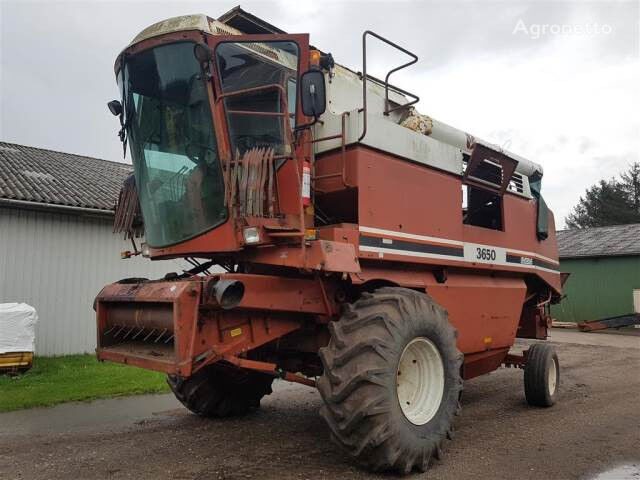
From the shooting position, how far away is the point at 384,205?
16.8 feet

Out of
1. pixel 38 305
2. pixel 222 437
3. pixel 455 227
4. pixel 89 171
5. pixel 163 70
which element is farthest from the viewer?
pixel 89 171

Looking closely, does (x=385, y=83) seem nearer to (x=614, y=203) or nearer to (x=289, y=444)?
(x=289, y=444)

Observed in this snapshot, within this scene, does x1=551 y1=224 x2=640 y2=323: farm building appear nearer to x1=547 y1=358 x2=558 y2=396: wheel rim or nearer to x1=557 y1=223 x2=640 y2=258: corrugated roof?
x1=557 y1=223 x2=640 y2=258: corrugated roof

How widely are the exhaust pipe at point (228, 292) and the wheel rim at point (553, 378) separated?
4.88 meters

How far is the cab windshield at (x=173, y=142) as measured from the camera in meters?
4.53

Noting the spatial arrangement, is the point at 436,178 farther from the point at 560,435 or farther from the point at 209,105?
the point at 560,435

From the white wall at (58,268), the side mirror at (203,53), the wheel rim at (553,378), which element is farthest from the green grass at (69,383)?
the wheel rim at (553,378)

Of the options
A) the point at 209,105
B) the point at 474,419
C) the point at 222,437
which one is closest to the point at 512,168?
the point at 474,419

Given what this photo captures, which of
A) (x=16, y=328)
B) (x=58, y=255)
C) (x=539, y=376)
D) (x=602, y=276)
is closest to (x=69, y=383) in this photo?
(x=16, y=328)

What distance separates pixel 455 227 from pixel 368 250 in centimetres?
156

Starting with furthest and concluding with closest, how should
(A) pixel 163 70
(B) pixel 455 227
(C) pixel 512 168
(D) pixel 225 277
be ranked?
(C) pixel 512 168
(B) pixel 455 227
(A) pixel 163 70
(D) pixel 225 277

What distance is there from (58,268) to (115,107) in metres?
7.07

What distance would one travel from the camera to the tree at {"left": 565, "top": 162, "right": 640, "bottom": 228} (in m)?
50.0

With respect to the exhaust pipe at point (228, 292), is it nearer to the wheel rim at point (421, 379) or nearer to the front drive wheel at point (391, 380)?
the front drive wheel at point (391, 380)
